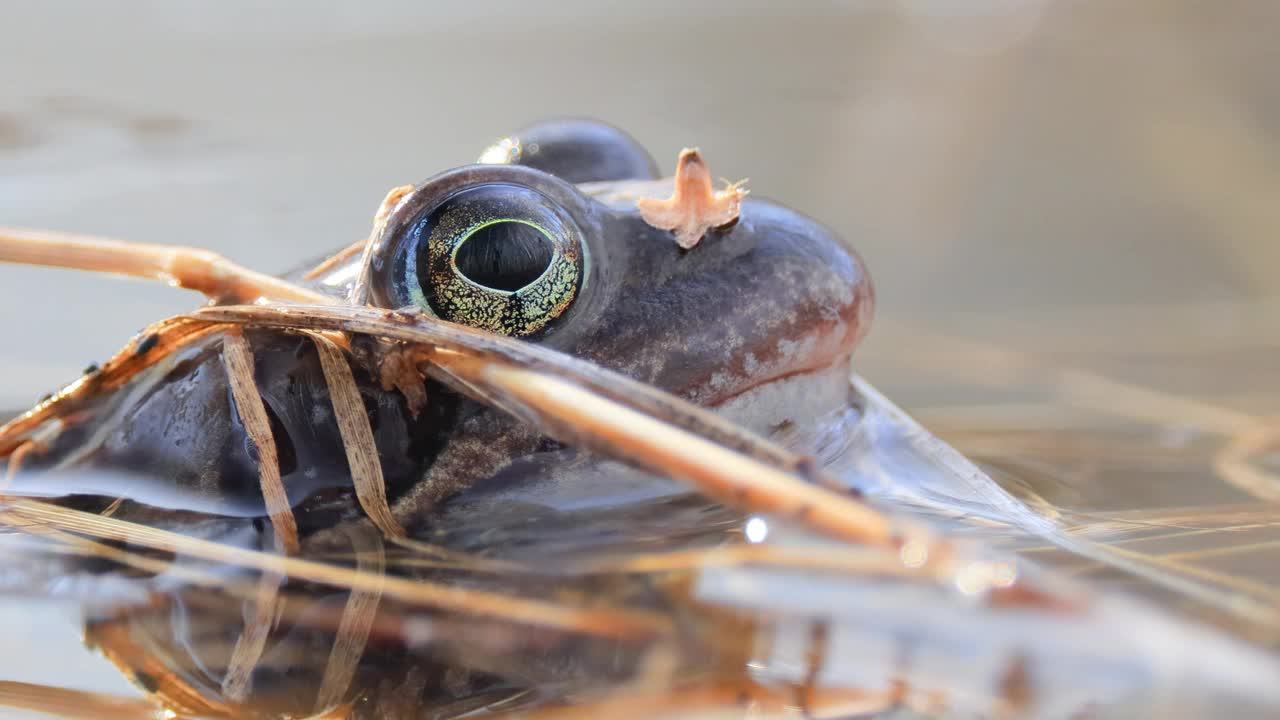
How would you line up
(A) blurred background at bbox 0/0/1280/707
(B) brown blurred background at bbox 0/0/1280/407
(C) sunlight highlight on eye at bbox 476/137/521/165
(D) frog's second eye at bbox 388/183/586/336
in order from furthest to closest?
(B) brown blurred background at bbox 0/0/1280/407
(A) blurred background at bbox 0/0/1280/707
(C) sunlight highlight on eye at bbox 476/137/521/165
(D) frog's second eye at bbox 388/183/586/336

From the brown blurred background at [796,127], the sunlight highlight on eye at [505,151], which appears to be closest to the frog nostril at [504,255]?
the sunlight highlight on eye at [505,151]

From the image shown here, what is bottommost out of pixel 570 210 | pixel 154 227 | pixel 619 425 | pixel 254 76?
pixel 619 425

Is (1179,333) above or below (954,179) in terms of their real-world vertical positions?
below

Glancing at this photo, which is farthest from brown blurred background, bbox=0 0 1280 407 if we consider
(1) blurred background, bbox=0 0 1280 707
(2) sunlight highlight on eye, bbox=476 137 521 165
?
(2) sunlight highlight on eye, bbox=476 137 521 165

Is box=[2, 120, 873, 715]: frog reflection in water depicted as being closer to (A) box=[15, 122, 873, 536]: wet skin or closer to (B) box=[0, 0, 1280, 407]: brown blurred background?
(A) box=[15, 122, 873, 536]: wet skin

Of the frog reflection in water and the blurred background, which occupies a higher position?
the blurred background

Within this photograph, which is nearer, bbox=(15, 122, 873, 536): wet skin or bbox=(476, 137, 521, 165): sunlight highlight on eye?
bbox=(15, 122, 873, 536): wet skin

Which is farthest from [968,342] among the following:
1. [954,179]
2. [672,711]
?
[672,711]

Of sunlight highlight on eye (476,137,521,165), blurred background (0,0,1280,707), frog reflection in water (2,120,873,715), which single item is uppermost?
blurred background (0,0,1280,707)

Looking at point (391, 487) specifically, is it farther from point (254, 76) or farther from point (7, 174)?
point (254, 76)
